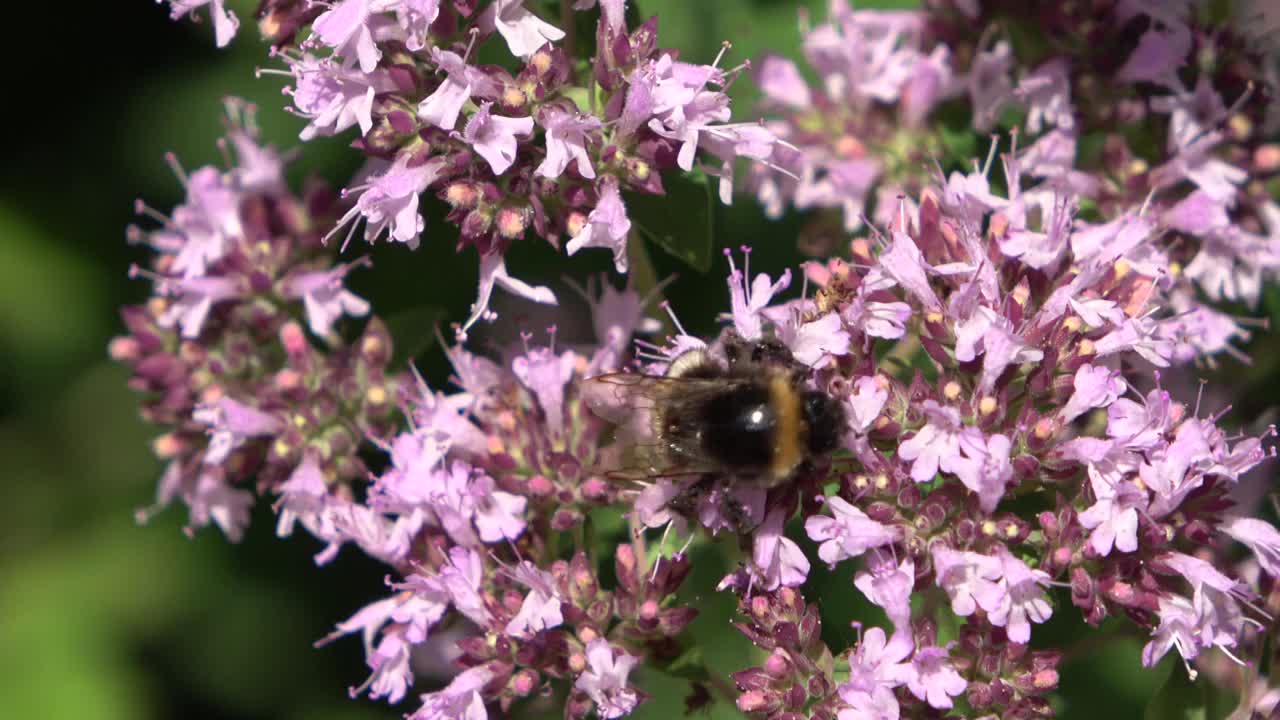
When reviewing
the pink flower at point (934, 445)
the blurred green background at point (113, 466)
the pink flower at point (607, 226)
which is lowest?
the blurred green background at point (113, 466)

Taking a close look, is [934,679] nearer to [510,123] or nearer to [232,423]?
[510,123]

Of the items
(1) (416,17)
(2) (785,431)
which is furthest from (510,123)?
(2) (785,431)

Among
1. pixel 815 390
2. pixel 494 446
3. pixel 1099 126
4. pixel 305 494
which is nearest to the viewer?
pixel 815 390

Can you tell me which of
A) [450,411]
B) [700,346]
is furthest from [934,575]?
[450,411]

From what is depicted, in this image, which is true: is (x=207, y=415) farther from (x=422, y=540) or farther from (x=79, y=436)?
(x=79, y=436)

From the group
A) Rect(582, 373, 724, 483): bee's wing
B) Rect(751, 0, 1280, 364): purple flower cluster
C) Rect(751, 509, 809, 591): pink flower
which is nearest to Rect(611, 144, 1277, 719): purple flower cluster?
Rect(751, 509, 809, 591): pink flower

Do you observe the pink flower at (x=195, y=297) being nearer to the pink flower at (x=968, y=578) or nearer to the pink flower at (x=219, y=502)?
the pink flower at (x=219, y=502)

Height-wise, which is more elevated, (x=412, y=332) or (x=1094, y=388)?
(x=1094, y=388)

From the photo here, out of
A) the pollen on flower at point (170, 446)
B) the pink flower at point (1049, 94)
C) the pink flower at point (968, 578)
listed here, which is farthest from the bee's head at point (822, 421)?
the pollen on flower at point (170, 446)
